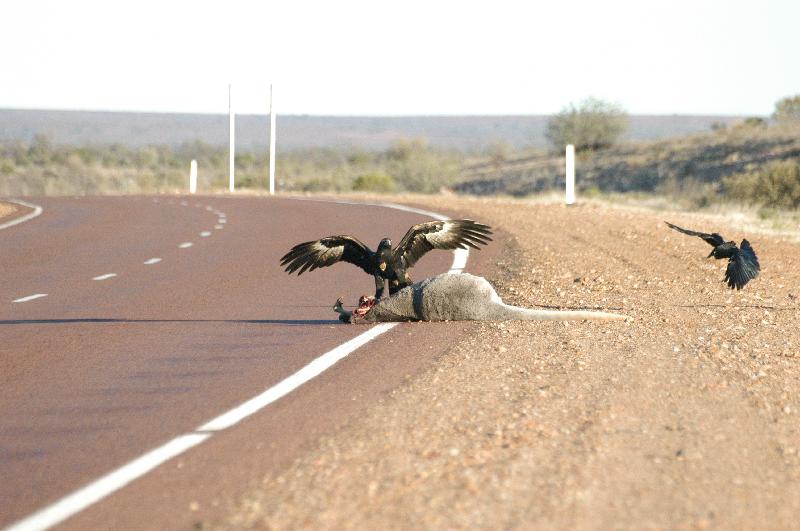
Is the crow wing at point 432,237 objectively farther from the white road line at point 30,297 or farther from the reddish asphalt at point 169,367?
the white road line at point 30,297

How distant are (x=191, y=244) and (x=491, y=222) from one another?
589 cm

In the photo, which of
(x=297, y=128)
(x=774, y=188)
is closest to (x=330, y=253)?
(x=774, y=188)

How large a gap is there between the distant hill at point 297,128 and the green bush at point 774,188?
12072 centimetres

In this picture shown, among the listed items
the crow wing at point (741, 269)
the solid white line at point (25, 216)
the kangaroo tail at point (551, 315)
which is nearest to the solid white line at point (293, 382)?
the kangaroo tail at point (551, 315)

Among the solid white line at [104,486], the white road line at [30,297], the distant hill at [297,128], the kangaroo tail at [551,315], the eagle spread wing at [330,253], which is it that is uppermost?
the distant hill at [297,128]

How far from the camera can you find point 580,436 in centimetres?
629

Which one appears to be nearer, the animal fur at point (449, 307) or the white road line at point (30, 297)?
the animal fur at point (449, 307)

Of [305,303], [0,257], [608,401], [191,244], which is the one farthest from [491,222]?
[608,401]

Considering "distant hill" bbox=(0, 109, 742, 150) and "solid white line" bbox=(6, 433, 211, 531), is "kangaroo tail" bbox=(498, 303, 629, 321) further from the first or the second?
"distant hill" bbox=(0, 109, 742, 150)

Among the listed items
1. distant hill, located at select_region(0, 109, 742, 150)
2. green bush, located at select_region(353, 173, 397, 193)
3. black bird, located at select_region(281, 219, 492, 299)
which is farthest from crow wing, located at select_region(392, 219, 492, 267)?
distant hill, located at select_region(0, 109, 742, 150)

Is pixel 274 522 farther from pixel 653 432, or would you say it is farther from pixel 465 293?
pixel 465 293

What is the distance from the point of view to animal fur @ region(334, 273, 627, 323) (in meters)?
10.4

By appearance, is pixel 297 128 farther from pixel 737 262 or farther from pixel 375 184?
pixel 737 262

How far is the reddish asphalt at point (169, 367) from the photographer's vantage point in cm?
559
